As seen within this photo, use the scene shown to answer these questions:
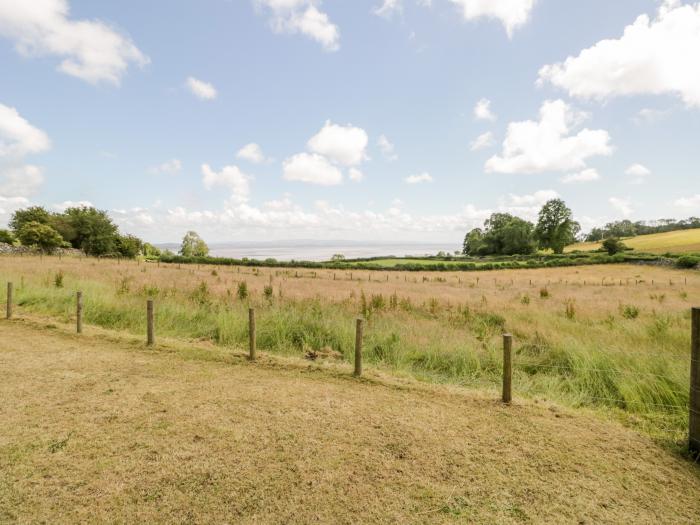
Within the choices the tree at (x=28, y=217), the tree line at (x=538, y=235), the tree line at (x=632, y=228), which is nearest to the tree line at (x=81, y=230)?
the tree at (x=28, y=217)

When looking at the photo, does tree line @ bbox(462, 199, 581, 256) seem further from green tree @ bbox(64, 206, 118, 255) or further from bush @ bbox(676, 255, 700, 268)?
green tree @ bbox(64, 206, 118, 255)

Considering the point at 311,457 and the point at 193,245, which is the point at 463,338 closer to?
the point at 311,457

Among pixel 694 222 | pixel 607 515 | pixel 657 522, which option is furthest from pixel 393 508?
pixel 694 222

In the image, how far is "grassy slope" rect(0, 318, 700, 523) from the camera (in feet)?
11.2

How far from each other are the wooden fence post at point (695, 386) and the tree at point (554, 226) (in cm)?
8759

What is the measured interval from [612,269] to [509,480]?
201ft

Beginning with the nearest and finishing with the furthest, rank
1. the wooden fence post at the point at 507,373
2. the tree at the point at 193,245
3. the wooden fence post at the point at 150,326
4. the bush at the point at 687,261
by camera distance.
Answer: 1. the wooden fence post at the point at 507,373
2. the wooden fence post at the point at 150,326
3. the bush at the point at 687,261
4. the tree at the point at 193,245

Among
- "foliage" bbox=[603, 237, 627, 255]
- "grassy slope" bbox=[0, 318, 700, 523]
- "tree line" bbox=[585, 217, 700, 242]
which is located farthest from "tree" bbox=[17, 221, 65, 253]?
"tree line" bbox=[585, 217, 700, 242]

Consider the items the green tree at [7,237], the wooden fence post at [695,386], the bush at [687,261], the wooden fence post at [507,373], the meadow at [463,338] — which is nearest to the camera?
the wooden fence post at [695,386]

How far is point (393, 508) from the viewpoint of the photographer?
3.44m

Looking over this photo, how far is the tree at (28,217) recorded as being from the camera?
57.5 meters

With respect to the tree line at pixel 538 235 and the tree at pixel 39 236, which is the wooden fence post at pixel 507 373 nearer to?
the tree at pixel 39 236

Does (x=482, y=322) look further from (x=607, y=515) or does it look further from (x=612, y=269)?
(x=612, y=269)

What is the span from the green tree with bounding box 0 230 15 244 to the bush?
10957 centimetres
